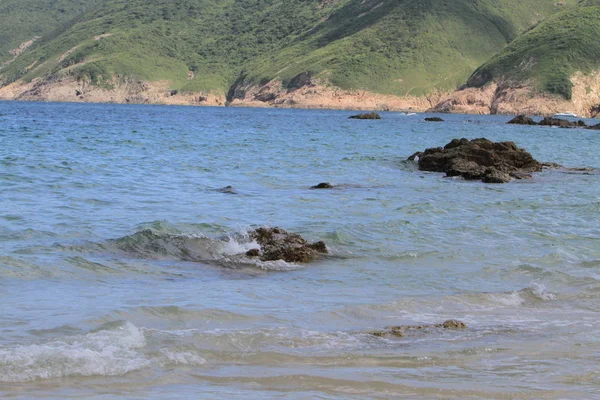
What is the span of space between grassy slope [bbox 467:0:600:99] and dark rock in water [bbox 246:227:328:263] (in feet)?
388

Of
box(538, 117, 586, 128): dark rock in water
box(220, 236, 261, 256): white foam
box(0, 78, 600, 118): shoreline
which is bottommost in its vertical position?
box(220, 236, 261, 256): white foam

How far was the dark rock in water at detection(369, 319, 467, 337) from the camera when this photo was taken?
802 cm

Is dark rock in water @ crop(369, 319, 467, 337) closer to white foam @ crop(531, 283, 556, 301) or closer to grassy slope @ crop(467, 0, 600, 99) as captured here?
white foam @ crop(531, 283, 556, 301)

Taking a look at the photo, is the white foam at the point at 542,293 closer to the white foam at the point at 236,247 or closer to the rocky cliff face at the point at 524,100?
the white foam at the point at 236,247

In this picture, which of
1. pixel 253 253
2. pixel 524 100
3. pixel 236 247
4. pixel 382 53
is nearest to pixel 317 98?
pixel 382 53

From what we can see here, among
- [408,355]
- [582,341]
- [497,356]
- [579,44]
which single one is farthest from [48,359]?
[579,44]

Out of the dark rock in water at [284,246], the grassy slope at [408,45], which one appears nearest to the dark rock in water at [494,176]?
the dark rock in water at [284,246]

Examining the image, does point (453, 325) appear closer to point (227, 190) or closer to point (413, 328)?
point (413, 328)

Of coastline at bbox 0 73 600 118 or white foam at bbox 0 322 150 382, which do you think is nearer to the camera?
white foam at bbox 0 322 150 382

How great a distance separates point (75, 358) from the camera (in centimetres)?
685

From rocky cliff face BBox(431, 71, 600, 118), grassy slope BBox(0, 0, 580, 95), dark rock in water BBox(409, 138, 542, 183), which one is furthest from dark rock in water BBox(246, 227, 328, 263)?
grassy slope BBox(0, 0, 580, 95)

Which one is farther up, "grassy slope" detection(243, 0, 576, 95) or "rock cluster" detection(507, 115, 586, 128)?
"grassy slope" detection(243, 0, 576, 95)

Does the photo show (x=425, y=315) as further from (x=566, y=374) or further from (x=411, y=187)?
(x=411, y=187)

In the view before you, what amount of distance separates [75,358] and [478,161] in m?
21.7
